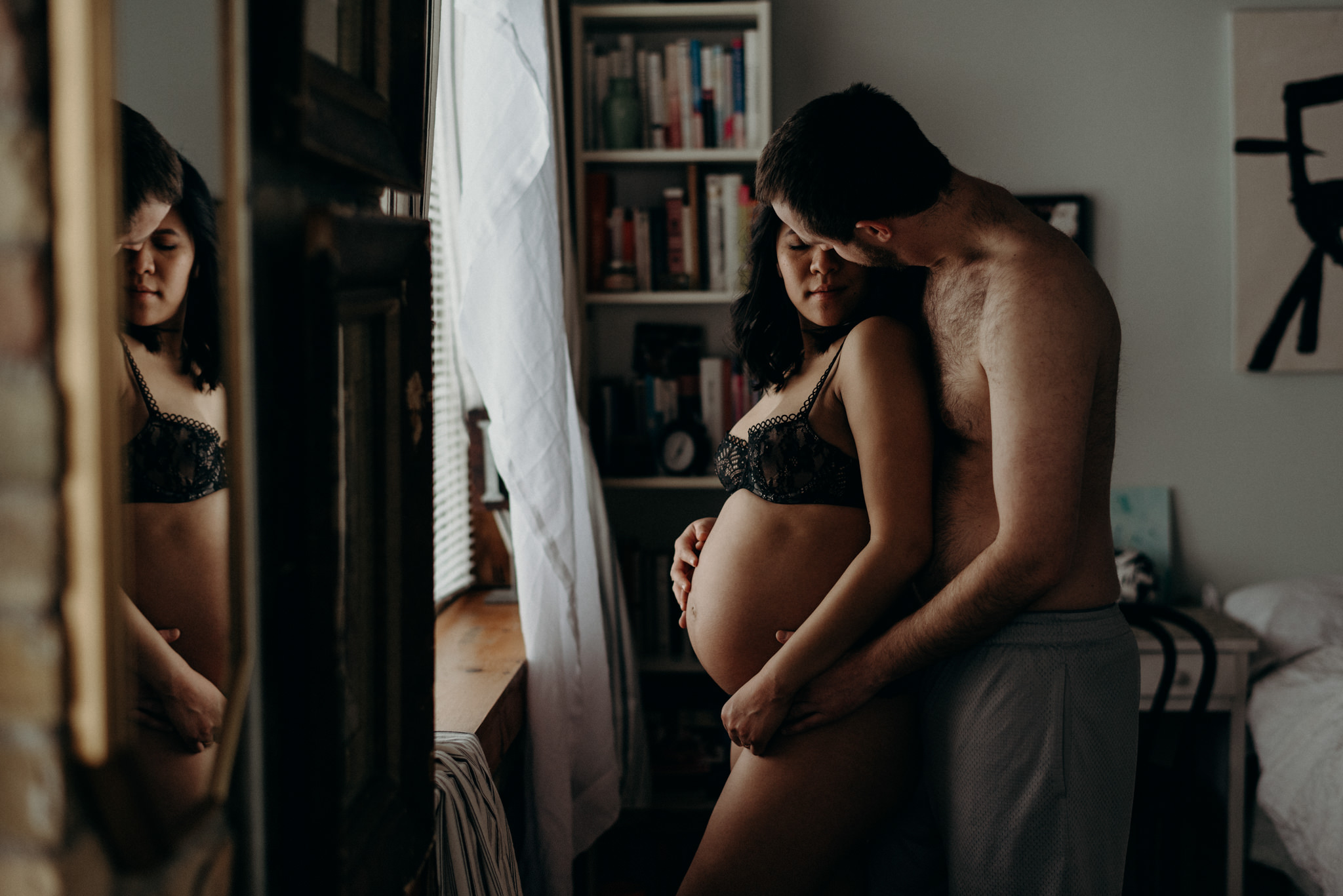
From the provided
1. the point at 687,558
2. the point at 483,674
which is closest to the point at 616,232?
the point at 687,558

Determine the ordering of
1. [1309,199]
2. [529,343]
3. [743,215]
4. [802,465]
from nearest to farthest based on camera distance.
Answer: [802,465]
[529,343]
[743,215]
[1309,199]

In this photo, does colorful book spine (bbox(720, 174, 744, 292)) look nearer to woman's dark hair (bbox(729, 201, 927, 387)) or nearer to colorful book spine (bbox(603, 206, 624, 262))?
colorful book spine (bbox(603, 206, 624, 262))

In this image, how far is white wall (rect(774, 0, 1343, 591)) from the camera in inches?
104

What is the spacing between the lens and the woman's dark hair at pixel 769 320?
4.98 ft

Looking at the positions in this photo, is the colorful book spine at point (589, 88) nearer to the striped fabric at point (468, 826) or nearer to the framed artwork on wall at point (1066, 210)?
the framed artwork on wall at point (1066, 210)

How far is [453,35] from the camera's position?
187cm

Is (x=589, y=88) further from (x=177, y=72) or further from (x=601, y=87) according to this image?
(x=177, y=72)

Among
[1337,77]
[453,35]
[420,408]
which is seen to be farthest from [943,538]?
[1337,77]

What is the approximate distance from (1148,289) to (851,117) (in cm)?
192

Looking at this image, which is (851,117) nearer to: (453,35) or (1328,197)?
(453,35)

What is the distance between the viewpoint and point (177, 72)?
1.82 feet

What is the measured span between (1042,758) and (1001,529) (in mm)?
317

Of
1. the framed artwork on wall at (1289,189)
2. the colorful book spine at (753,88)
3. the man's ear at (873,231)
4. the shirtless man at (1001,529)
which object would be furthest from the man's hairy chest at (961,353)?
the framed artwork on wall at (1289,189)

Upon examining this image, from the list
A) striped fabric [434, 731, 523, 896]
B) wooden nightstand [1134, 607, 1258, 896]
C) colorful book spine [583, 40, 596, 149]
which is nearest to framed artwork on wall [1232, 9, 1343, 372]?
wooden nightstand [1134, 607, 1258, 896]
